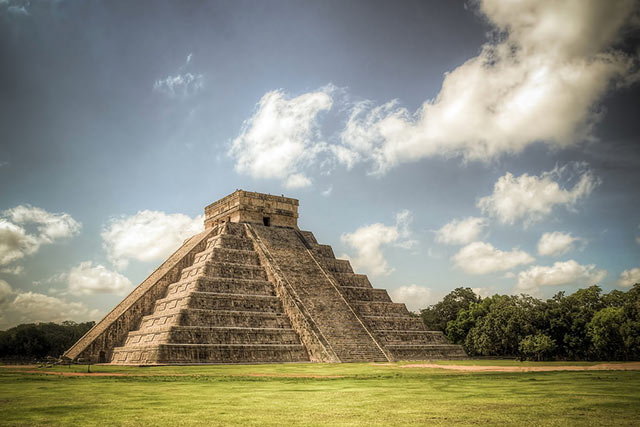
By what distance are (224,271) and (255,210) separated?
9.62 metres

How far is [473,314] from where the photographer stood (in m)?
48.2

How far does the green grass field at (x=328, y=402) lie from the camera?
28.3ft

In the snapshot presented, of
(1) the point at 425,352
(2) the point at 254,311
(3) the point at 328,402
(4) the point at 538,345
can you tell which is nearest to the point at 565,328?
(4) the point at 538,345

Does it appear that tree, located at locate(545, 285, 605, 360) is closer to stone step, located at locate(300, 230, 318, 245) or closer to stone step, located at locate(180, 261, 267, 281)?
stone step, located at locate(300, 230, 318, 245)

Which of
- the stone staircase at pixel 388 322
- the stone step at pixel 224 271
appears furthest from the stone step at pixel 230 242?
the stone staircase at pixel 388 322

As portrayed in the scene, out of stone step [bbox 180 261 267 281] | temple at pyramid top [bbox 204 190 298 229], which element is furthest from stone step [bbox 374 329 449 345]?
temple at pyramid top [bbox 204 190 298 229]

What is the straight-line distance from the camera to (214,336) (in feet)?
90.6

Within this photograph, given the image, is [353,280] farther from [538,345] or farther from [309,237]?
[538,345]

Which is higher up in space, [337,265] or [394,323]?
[337,265]

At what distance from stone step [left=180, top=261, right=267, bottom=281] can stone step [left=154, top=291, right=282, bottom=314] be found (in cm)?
222

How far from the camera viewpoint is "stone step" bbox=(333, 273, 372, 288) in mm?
38344

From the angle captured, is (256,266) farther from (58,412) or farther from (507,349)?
(58,412)

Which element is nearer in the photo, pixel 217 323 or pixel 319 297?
pixel 217 323

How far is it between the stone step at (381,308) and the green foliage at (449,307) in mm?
18448
